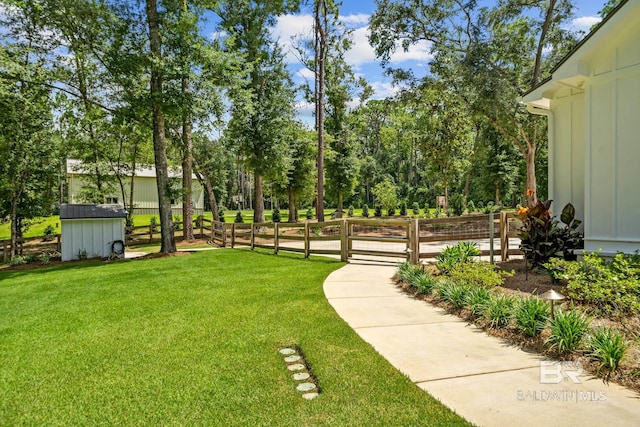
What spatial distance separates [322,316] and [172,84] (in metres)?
9.57

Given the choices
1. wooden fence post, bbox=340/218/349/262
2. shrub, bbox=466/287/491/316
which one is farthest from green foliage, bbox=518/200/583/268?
wooden fence post, bbox=340/218/349/262

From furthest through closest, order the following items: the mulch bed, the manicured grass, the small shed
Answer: the small shed
the mulch bed
the manicured grass

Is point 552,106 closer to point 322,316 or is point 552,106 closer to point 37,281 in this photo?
point 322,316

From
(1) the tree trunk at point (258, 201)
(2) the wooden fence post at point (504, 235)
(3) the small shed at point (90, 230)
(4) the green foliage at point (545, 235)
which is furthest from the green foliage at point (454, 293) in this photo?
(1) the tree trunk at point (258, 201)

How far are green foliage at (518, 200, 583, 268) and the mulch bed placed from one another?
44 centimetres

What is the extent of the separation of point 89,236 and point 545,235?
42.0 feet

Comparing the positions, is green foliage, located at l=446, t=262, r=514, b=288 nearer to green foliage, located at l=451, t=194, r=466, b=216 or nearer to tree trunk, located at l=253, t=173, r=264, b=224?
tree trunk, located at l=253, t=173, r=264, b=224

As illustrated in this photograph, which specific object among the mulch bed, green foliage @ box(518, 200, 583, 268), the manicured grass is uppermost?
green foliage @ box(518, 200, 583, 268)

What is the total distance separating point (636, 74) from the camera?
219 inches

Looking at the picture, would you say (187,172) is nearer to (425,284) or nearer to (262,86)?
(262,86)

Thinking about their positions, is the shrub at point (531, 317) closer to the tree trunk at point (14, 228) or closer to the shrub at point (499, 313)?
the shrub at point (499, 313)

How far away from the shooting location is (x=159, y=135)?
40.1 feet

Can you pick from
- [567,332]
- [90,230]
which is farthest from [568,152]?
[90,230]

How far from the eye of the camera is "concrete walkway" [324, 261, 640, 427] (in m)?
2.51
